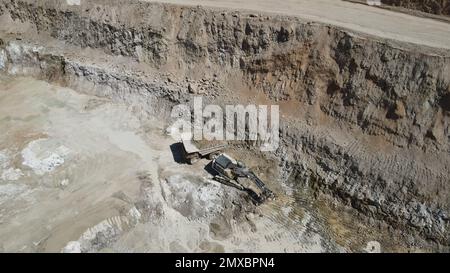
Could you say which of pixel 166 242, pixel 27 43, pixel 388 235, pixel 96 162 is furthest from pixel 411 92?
pixel 27 43

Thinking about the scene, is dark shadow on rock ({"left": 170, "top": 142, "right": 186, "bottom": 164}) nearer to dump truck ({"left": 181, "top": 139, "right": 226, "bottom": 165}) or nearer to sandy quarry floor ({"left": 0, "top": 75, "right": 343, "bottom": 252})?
sandy quarry floor ({"left": 0, "top": 75, "right": 343, "bottom": 252})

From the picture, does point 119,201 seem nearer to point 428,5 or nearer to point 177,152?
point 177,152

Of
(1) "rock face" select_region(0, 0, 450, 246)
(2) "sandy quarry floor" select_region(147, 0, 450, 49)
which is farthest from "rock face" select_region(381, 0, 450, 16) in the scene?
(1) "rock face" select_region(0, 0, 450, 246)

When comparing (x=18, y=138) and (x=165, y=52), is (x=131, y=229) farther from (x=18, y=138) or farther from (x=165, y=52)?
(x=165, y=52)

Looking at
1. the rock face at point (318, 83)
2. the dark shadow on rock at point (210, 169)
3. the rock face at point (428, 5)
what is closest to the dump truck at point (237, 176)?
the dark shadow on rock at point (210, 169)

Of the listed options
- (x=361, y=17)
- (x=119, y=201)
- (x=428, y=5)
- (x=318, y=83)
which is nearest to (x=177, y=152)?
(x=119, y=201)
